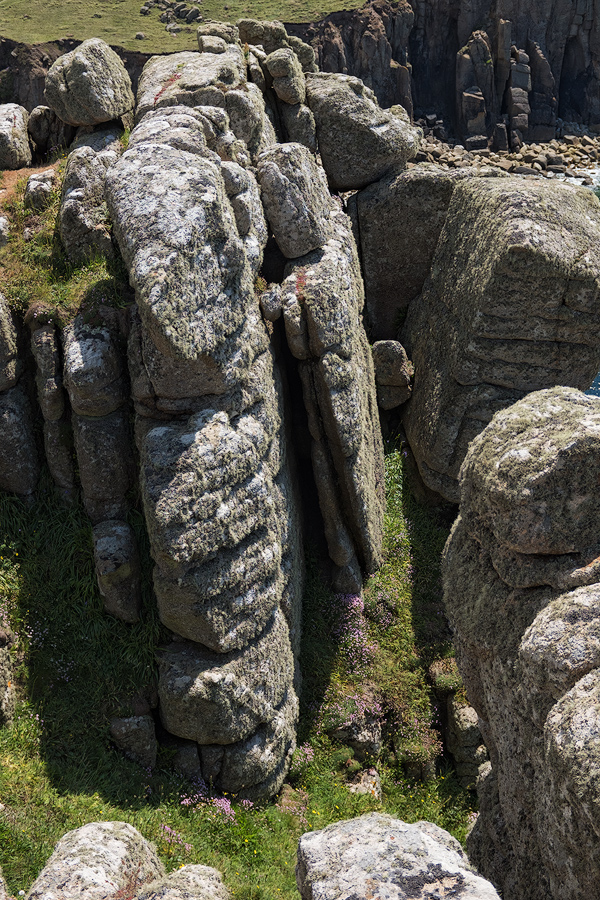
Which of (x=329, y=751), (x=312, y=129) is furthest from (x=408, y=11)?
(x=329, y=751)

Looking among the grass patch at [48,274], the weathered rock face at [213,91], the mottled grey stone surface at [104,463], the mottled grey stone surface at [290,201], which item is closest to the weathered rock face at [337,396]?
the mottled grey stone surface at [290,201]

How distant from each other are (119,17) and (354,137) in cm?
8591

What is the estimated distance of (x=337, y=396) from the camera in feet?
55.4

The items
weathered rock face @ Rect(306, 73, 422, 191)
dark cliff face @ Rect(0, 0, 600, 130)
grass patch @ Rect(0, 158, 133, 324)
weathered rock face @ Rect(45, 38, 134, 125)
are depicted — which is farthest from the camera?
dark cliff face @ Rect(0, 0, 600, 130)

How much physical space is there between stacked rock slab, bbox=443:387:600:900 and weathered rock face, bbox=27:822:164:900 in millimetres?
4146

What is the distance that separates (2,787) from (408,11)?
4360 inches

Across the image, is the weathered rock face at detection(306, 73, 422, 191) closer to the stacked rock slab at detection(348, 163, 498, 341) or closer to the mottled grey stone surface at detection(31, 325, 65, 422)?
the stacked rock slab at detection(348, 163, 498, 341)

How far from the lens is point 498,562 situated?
966 cm

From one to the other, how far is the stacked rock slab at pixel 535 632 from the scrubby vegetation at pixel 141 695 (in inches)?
187

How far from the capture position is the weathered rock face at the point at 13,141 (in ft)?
62.6

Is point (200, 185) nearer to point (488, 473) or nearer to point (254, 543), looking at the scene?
point (254, 543)

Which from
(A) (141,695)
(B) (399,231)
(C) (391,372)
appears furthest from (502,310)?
(A) (141,695)

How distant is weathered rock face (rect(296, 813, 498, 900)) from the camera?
6.92 meters

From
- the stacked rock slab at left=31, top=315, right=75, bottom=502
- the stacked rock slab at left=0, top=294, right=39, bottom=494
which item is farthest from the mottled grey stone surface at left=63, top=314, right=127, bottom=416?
the stacked rock slab at left=0, top=294, right=39, bottom=494
